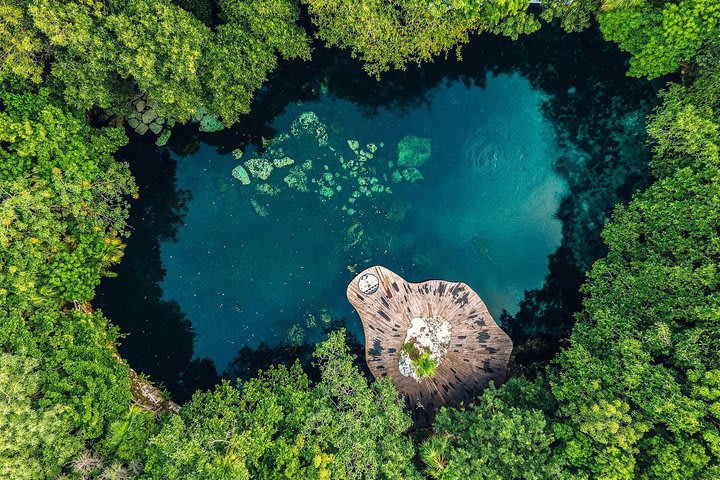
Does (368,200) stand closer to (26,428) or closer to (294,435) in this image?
(294,435)

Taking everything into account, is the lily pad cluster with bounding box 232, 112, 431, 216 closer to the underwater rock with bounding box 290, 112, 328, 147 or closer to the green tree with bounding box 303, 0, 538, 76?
the underwater rock with bounding box 290, 112, 328, 147

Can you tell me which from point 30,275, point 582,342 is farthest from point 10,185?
point 582,342

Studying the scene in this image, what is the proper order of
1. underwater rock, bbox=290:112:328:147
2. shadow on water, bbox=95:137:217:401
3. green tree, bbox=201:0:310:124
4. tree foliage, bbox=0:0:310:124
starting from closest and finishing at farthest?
1. tree foliage, bbox=0:0:310:124
2. green tree, bbox=201:0:310:124
3. shadow on water, bbox=95:137:217:401
4. underwater rock, bbox=290:112:328:147

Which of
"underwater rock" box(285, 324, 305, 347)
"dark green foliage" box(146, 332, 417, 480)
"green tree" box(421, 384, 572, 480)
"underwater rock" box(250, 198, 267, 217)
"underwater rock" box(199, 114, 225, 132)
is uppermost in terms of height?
"underwater rock" box(199, 114, 225, 132)

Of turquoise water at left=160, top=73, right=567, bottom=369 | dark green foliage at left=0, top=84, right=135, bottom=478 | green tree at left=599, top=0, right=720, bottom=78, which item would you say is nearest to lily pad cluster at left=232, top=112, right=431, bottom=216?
→ turquoise water at left=160, top=73, right=567, bottom=369

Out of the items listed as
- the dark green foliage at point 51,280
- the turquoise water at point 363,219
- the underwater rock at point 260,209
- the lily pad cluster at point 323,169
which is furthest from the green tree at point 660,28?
the dark green foliage at point 51,280

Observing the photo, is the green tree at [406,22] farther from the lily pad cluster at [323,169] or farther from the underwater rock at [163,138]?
the underwater rock at [163,138]

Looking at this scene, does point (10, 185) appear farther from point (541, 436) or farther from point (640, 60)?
point (640, 60)
